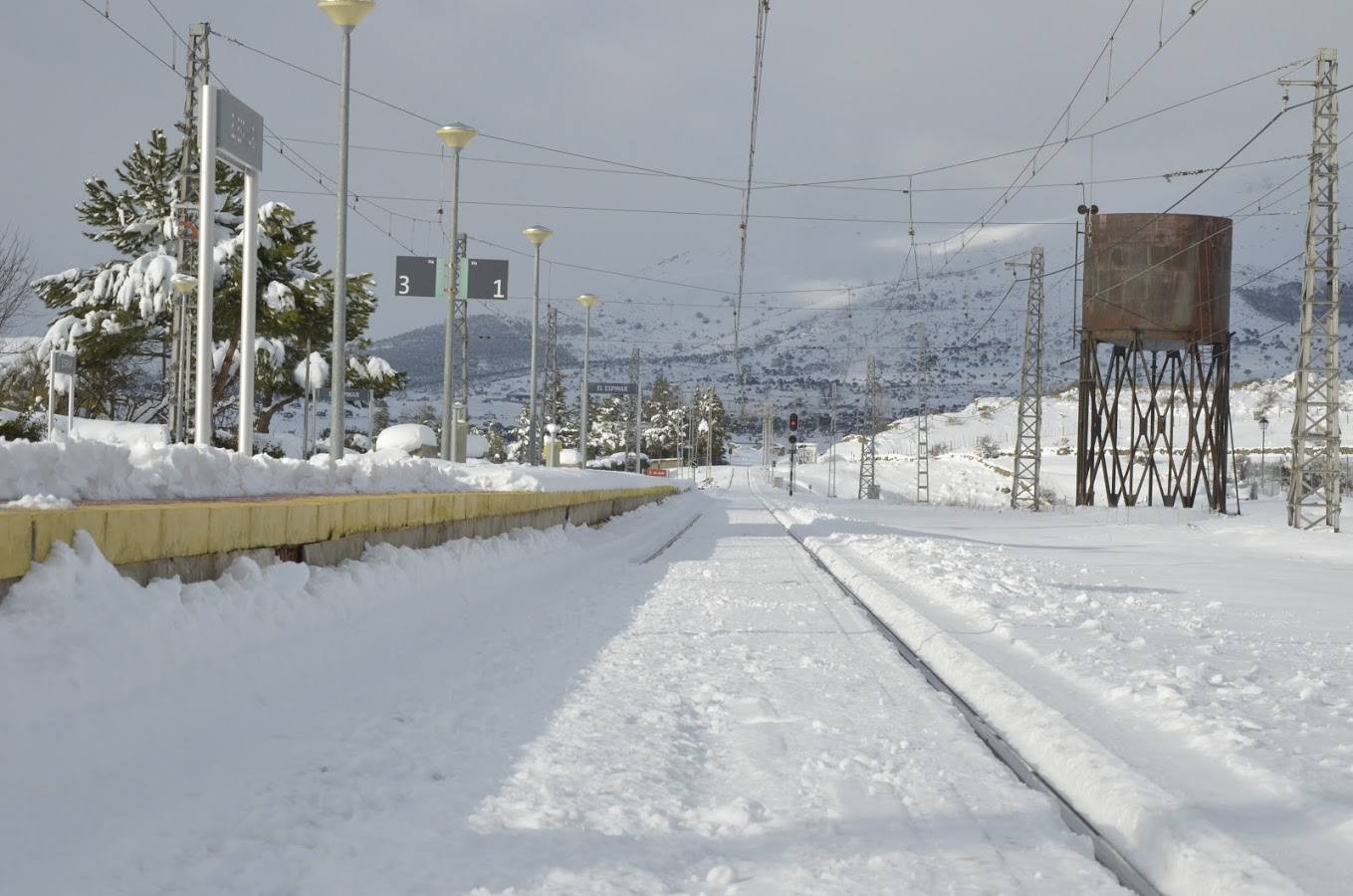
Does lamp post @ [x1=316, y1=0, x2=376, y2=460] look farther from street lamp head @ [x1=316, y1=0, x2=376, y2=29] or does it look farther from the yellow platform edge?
the yellow platform edge

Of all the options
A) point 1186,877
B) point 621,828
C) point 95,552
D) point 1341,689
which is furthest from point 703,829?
point 1341,689

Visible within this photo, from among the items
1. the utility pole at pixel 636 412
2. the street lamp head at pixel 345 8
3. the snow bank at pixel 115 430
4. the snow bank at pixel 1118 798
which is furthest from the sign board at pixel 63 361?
the utility pole at pixel 636 412

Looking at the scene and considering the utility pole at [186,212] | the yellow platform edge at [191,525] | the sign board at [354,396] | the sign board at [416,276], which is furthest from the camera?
the sign board at [354,396]

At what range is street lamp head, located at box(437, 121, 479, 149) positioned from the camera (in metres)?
23.1

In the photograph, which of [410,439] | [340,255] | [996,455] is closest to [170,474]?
[340,255]

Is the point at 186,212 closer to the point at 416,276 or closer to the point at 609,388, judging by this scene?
the point at 416,276

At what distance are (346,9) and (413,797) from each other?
14.0 m

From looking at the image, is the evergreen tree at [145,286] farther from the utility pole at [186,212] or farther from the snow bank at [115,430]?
the utility pole at [186,212]

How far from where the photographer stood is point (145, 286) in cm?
4669

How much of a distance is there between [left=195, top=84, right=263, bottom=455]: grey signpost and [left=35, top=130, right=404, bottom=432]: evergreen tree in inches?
1297

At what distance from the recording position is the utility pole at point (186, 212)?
28.4 metres

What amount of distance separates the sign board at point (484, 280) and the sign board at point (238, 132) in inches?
616

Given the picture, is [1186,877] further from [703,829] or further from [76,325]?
[76,325]

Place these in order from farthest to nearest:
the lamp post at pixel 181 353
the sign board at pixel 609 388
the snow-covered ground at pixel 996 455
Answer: the snow-covered ground at pixel 996 455, the sign board at pixel 609 388, the lamp post at pixel 181 353
